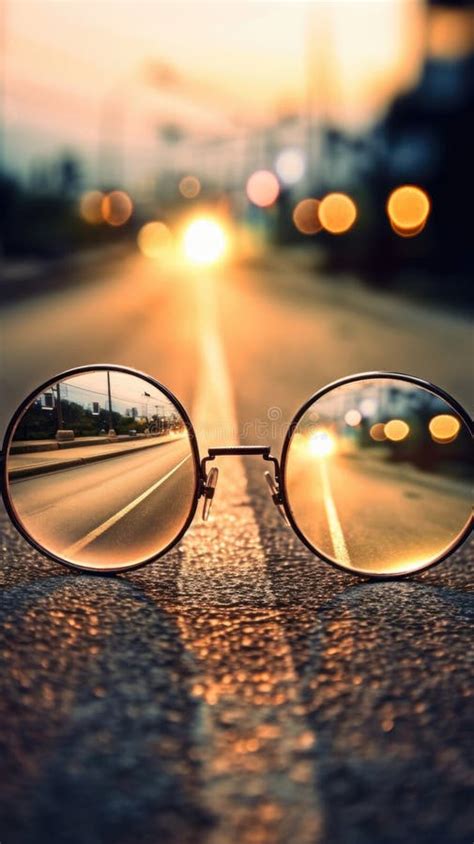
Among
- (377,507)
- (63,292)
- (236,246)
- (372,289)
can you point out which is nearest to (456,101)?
(372,289)

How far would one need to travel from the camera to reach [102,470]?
3.94 meters

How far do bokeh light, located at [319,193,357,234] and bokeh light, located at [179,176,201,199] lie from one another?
281 ft

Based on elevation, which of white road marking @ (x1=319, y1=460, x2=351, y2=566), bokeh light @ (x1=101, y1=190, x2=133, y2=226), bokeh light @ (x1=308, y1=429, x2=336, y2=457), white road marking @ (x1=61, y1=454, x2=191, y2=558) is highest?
bokeh light @ (x1=101, y1=190, x2=133, y2=226)

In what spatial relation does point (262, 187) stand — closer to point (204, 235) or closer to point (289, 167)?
point (289, 167)

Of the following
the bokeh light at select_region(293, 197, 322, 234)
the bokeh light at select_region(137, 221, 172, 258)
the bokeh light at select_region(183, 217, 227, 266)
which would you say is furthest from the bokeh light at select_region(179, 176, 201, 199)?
the bokeh light at select_region(293, 197, 322, 234)

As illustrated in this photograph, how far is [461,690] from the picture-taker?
9.89ft

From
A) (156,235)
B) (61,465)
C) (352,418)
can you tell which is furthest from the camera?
(156,235)

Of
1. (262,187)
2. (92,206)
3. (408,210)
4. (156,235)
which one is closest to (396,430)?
(408,210)

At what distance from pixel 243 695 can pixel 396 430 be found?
1562 millimetres

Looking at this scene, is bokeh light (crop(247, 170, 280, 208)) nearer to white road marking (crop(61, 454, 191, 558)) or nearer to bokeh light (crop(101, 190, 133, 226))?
bokeh light (crop(101, 190, 133, 226))

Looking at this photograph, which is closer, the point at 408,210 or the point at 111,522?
the point at 111,522

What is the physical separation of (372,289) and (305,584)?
29.7 meters

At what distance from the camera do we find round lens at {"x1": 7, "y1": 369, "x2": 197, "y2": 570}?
12.4 ft

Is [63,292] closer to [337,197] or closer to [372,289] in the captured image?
[372,289]
